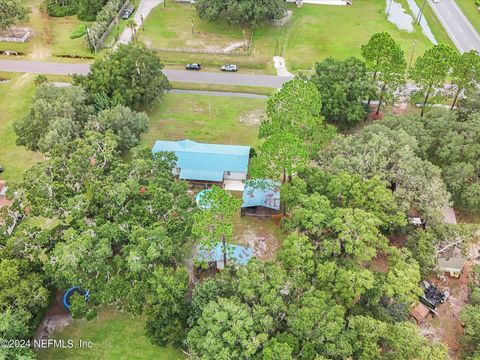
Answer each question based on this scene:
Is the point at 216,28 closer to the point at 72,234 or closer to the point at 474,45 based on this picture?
the point at 474,45

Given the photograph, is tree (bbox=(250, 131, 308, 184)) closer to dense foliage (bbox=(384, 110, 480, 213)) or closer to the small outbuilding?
dense foliage (bbox=(384, 110, 480, 213))

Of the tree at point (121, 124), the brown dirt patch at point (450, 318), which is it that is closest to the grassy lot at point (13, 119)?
the tree at point (121, 124)

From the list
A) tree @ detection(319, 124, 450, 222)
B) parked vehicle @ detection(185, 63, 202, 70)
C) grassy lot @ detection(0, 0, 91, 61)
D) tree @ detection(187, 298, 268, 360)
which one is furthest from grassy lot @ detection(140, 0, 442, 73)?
tree @ detection(187, 298, 268, 360)

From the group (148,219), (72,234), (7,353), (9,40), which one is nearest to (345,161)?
(148,219)

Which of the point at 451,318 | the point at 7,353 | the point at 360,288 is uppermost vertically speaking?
the point at 360,288

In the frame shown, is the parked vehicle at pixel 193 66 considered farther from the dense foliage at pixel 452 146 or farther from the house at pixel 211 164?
the dense foliage at pixel 452 146

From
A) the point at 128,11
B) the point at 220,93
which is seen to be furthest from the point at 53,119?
the point at 128,11

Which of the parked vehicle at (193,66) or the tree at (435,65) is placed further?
the parked vehicle at (193,66)

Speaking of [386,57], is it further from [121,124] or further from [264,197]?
[121,124]
